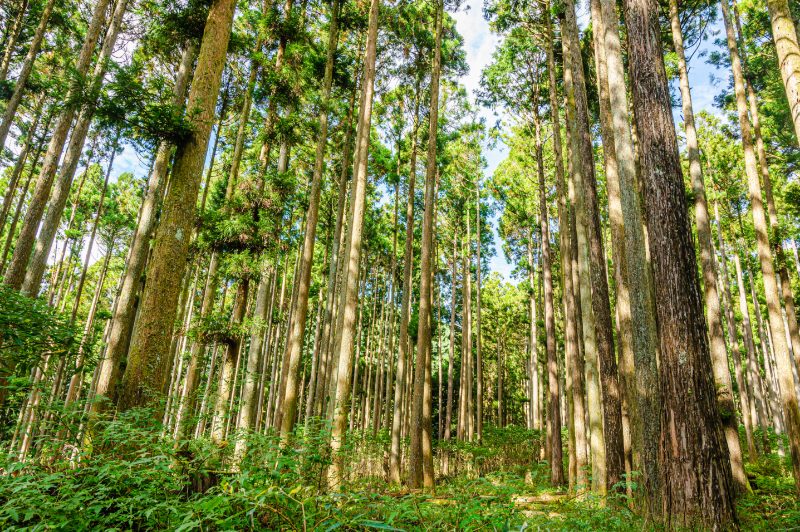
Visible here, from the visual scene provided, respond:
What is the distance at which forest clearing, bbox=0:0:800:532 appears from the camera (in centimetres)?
298

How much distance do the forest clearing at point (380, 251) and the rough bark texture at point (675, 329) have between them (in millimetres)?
22

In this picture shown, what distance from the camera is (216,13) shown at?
5.46 meters

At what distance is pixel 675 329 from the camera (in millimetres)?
3648

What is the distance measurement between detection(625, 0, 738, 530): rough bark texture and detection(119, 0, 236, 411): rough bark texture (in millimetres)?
5276

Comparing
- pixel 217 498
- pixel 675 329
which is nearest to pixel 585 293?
pixel 675 329

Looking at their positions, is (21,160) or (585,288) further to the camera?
(21,160)

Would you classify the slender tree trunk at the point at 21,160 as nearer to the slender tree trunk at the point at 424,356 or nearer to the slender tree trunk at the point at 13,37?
the slender tree trunk at the point at 13,37

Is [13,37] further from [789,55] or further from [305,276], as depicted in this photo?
[789,55]

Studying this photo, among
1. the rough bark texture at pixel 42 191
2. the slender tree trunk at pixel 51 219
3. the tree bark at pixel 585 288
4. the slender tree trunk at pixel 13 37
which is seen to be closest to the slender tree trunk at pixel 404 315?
the tree bark at pixel 585 288

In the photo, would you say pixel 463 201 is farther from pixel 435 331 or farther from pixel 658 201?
pixel 658 201

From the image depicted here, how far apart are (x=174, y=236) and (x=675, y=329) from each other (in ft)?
18.6

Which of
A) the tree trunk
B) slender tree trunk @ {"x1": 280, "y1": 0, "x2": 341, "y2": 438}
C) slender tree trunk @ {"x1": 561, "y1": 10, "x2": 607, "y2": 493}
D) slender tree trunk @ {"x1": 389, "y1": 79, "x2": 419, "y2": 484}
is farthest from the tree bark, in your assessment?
slender tree trunk @ {"x1": 280, "y1": 0, "x2": 341, "y2": 438}

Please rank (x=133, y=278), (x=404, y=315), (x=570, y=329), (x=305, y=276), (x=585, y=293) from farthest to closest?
(x=404, y=315)
(x=570, y=329)
(x=305, y=276)
(x=133, y=278)
(x=585, y=293)

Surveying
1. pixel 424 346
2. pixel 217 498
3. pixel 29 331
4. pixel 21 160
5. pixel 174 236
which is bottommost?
pixel 217 498
